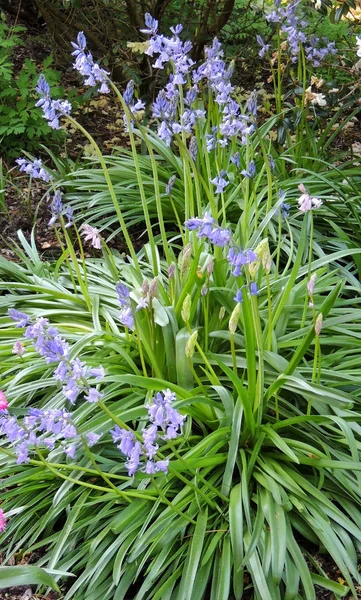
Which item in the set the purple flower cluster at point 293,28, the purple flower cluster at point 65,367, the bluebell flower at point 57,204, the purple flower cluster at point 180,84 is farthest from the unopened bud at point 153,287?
the purple flower cluster at point 293,28

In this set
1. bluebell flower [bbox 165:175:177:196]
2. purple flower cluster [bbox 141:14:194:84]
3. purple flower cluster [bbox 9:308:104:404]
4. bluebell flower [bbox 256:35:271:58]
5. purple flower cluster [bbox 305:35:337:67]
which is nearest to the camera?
purple flower cluster [bbox 9:308:104:404]

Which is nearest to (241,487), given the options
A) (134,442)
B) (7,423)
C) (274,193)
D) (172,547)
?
(172,547)

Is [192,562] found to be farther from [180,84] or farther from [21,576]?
[180,84]

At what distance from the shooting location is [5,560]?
7.37 feet

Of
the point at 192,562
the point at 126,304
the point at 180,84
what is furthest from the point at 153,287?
the point at 180,84

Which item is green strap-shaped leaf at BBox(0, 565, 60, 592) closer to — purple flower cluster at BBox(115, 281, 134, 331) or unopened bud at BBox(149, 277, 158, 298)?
purple flower cluster at BBox(115, 281, 134, 331)

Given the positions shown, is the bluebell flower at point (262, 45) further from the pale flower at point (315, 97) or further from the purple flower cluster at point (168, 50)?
the purple flower cluster at point (168, 50)

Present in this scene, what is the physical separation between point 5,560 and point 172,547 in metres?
0.60

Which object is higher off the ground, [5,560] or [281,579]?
[5,560]

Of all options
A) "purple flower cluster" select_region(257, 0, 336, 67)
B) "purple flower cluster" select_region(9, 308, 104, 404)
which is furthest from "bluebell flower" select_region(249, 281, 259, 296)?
"purple flower cluster" select_region(257, 0, 336, 67)

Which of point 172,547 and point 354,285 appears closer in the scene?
point 172,547

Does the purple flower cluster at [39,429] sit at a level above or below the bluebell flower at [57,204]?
below

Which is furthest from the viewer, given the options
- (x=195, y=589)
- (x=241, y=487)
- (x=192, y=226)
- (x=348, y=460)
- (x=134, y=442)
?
(x=348, y=460)

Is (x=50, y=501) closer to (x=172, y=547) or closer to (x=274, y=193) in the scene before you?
(x=172, y=547)
